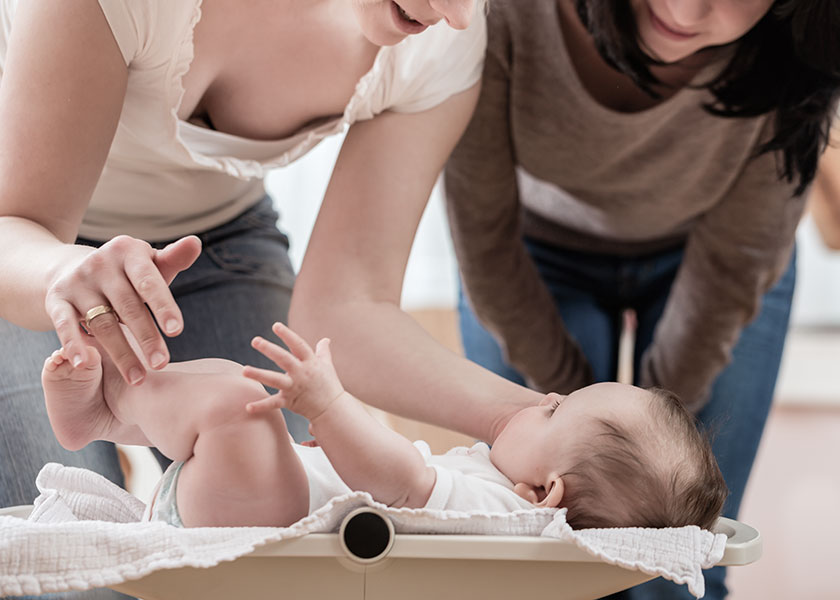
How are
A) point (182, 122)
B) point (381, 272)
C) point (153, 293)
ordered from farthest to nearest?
point (381, 272) < point (182, 122) < point (153, 293)

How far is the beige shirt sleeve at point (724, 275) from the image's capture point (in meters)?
1.17

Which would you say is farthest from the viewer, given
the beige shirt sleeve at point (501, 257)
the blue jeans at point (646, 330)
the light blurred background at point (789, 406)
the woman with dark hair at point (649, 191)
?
the light blurred background at point (789, 406)

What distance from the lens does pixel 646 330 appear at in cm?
144

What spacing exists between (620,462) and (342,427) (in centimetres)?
22

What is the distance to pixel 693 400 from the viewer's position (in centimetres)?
130

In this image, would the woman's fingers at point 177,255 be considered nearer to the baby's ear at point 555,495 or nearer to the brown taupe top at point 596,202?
the baby's ear at point 555,495

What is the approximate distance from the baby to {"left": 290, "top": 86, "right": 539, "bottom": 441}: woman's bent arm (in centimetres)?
11

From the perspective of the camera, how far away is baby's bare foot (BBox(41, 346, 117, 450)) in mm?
645

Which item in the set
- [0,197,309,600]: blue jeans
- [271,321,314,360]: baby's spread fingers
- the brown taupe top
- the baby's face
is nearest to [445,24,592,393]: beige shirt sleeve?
the brown taupe top

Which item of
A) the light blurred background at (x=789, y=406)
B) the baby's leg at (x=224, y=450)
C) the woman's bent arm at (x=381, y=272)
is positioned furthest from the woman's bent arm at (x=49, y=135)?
the light blurred background at (x=789, y=406)

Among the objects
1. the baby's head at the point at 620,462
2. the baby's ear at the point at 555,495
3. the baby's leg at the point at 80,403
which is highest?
the baby's head at the point at 620,462

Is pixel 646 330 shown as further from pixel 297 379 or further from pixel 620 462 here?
pixel 297 379

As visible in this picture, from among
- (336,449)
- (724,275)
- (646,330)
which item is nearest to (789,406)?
(646,330)

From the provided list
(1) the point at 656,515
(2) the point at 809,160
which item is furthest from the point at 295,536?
(2) the point at 809,160
